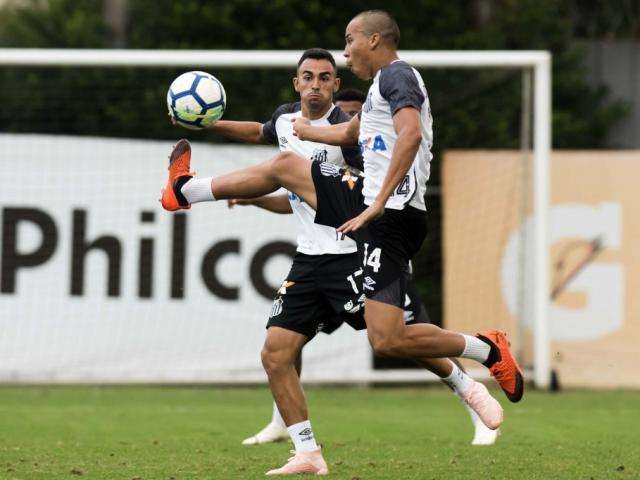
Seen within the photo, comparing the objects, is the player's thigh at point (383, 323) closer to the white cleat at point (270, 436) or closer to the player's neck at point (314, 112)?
the player's neck at point (314, 112)

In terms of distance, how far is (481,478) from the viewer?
7430 mm

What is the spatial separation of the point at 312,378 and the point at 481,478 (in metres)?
7.04

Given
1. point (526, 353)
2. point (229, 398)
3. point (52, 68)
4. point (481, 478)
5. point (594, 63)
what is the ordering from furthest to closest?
point (594, 63)
point (52, 68)
point (526, 353)
point (229, 398)
point (481, 478)

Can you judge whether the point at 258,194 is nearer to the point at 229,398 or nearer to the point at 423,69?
the point at 229,398

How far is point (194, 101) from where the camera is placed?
838 cm

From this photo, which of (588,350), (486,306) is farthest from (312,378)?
(588,350)

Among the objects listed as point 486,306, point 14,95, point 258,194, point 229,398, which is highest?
point 14,95

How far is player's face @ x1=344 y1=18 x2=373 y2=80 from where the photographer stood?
7.61m

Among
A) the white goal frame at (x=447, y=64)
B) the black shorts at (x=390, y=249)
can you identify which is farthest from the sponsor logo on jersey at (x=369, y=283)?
the white goal frame at (x=447, y=64)

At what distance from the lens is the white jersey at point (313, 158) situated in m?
8.63

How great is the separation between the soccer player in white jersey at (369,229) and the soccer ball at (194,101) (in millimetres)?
371

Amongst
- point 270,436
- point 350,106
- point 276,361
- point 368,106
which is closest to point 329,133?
point 368,106

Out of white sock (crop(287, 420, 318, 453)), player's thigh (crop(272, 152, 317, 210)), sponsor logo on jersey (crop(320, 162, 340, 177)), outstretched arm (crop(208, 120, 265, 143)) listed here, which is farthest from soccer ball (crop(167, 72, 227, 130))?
white sock (crop(287, 420, 318, 453))

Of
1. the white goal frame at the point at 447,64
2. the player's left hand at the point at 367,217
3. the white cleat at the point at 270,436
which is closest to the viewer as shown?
the player's left hand at the point at 367,217
